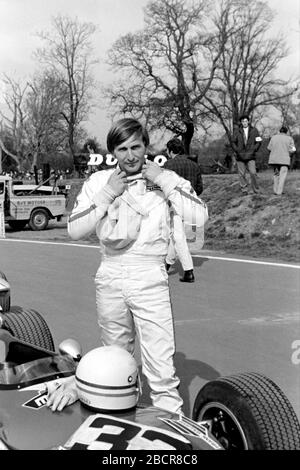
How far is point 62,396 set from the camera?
2693 millimetres

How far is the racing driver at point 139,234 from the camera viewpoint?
3.14 meters

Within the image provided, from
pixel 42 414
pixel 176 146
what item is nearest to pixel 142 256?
pixel 42 414

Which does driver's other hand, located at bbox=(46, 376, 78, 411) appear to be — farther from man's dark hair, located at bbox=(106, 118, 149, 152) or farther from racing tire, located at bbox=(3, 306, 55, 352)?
racing tire, located at bbox=(3, 306, 55, 352)

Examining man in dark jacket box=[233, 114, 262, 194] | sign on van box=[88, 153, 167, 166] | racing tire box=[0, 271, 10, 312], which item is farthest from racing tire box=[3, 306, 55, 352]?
man in dark jacket box=[233, 114, 262, 194]

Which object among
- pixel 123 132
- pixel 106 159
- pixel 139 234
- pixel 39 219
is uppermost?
pixel 123 132

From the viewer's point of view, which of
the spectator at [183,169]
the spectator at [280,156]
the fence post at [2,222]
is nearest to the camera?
the spectator at [183,169]

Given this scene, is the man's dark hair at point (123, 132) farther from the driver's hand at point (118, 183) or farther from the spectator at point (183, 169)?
the spectator at point (183, 169)

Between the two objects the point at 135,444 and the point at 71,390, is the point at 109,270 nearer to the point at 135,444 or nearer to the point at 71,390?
the point at 71,390

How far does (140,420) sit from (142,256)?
906mm

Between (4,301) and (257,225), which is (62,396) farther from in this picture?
(257,225)

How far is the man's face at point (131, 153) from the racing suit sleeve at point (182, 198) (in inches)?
5.5

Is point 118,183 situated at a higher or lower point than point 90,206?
higher

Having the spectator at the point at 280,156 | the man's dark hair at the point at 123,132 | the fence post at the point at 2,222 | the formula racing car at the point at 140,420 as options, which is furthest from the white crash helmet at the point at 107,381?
the fence post at the point at 2,222
